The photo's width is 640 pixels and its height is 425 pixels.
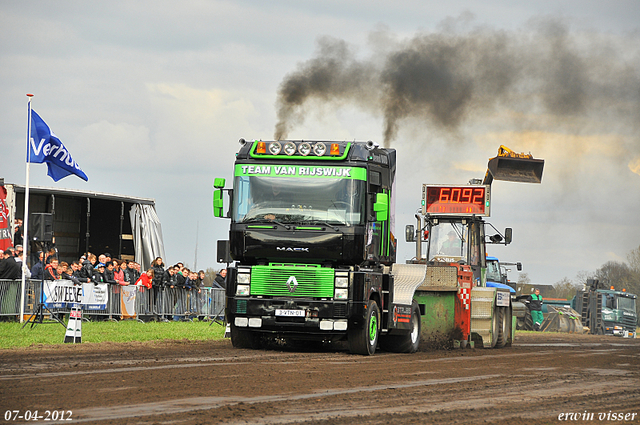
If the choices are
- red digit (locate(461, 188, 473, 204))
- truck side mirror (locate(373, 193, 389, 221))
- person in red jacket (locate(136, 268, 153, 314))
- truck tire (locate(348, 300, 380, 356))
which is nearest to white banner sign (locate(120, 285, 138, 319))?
person in red jacket (locate(136, 268, 153, 314))

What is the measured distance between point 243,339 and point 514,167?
13.3m

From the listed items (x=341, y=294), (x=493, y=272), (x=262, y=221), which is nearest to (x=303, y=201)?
(x=262, y=221)

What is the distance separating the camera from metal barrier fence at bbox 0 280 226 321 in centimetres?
2038

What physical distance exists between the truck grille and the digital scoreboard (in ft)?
28.2

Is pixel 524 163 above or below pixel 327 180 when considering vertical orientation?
above

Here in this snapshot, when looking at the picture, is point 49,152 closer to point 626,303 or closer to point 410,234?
point 410,234

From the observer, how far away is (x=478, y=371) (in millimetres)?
12789

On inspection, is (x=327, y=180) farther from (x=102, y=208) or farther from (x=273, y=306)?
(x=102, y=208)

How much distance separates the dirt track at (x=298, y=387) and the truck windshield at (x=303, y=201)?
2422 millimetres

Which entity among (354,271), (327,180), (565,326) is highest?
(327,180)

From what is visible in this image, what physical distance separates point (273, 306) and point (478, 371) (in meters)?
4.05

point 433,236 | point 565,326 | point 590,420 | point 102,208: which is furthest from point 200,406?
point 565,326

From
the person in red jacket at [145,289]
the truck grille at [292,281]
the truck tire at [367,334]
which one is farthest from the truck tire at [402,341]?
the person in red jacket at [145,289]

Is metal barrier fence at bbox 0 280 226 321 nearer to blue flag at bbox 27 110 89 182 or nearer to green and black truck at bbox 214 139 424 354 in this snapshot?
blue flag at bbox 27 110 89 182
